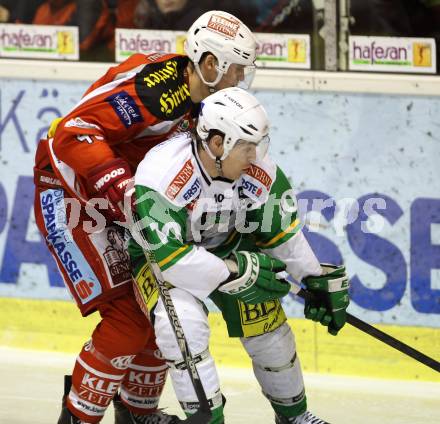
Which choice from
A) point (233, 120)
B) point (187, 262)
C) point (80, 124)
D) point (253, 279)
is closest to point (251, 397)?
point (253, 279)

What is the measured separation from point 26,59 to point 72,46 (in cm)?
24

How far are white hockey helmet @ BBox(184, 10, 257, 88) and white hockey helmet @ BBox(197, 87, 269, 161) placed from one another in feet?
1.02

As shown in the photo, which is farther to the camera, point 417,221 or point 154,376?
point 417,221

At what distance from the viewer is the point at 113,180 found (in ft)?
13.8

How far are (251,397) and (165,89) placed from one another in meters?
1.58

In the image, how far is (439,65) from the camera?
5.88 metres

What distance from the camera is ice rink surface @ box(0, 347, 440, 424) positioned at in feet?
16.5

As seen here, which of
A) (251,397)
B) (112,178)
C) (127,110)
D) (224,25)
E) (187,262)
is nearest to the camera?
(187,262)

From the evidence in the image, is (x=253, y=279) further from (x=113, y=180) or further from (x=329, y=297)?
(x=113, y=180)

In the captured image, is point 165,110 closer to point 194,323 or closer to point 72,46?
point 194,323

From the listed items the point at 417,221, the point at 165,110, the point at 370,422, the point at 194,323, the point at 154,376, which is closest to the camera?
the point at 194,323

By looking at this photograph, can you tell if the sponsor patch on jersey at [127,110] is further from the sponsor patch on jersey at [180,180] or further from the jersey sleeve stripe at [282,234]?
the jersey sleeve stripe at [282,234]

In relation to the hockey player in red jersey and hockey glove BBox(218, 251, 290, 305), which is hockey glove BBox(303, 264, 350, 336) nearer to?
hockey glove BBox(218, 251, 290, 305)

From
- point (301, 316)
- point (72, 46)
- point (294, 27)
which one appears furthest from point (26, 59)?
point (301, 316)
